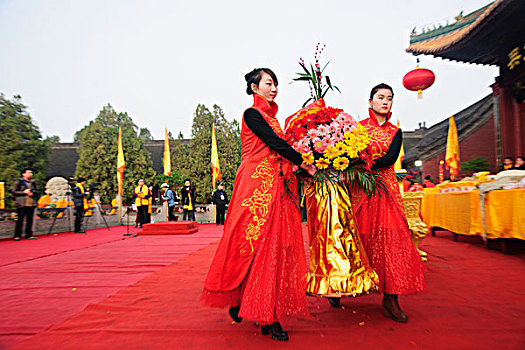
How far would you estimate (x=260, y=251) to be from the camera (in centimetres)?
178

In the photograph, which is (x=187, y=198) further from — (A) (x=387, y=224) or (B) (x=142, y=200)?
(A) (x=387, y=224)

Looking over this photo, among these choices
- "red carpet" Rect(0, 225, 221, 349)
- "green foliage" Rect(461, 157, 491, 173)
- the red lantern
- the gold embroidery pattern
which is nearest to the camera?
the gold embroidery pattern

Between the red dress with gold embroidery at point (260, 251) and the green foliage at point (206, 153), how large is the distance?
1284 centimetres

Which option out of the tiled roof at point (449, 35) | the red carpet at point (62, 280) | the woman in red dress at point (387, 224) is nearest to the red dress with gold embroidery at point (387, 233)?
the woman in red dress at point (387, 224)

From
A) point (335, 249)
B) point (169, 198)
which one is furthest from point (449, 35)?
point (169, 198)

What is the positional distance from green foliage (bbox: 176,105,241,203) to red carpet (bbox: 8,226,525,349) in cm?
1191

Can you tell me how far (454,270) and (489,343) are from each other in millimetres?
1947

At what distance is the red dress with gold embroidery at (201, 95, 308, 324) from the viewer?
1700 mm

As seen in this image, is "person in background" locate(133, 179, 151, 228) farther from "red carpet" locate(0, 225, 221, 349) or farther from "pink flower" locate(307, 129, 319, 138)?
"pink flower" locate(307, 129, 319, 138)

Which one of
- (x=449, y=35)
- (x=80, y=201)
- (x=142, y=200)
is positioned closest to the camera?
(x=449, y=35)

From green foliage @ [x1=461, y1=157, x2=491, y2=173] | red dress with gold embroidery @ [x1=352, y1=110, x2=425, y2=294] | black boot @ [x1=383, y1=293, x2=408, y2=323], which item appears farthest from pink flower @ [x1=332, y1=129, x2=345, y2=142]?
green foliage @ [x1=461, y1=157, x2=491, y2=173]

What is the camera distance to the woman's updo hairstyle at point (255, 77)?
2.06 metres

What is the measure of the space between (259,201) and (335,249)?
2.03 feet

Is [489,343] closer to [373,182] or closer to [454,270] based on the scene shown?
[373,182]
